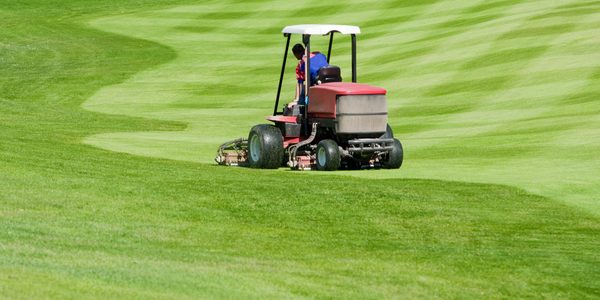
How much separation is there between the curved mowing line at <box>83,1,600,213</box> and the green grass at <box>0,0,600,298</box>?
11 centimetres

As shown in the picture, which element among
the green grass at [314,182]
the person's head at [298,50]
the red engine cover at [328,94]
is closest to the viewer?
the green grass at [314,182]

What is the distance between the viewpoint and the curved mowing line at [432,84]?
22062 mm

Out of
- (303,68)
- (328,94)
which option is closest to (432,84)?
(303,68)

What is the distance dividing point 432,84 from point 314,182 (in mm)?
19750

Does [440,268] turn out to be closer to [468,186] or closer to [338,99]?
[468,186]

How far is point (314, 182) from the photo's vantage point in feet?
56.7

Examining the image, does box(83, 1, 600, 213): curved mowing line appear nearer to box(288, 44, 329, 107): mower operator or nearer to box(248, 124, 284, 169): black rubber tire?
box(248, 124, 284, 169): black rubber tire

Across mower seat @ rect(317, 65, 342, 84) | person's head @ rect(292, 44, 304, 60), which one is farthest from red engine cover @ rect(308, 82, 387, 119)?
person's head @ rect(292, 44, 304, 60)

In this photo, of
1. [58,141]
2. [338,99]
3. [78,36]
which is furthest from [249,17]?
[338,99]

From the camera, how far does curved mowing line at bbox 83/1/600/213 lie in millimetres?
22062

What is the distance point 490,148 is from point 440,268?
478 inches

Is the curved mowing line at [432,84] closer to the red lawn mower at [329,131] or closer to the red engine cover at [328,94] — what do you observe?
the red lawn mower at [329,131]

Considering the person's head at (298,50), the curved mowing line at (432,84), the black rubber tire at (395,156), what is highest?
the person's head at (298,50)

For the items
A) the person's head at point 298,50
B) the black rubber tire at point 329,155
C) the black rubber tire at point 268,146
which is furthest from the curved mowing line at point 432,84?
the person's head at point 298,50
